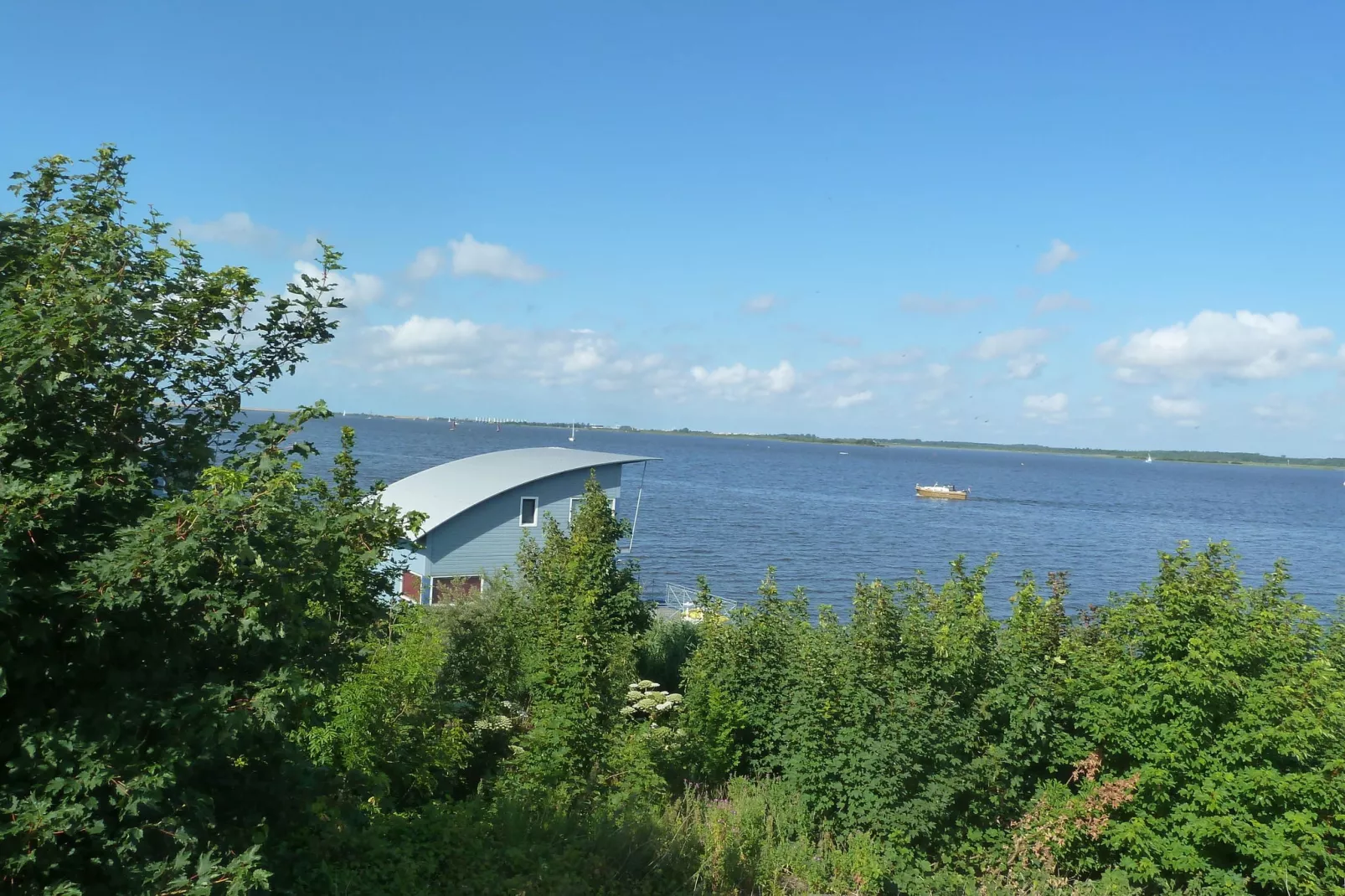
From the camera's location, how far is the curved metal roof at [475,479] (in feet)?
96.9

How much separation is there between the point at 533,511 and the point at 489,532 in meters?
1.80

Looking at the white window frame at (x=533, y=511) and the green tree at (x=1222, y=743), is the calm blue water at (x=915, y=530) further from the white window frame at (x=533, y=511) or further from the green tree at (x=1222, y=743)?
the green tree at (x=1222, y=743)

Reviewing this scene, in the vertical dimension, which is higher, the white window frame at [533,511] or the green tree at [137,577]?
the green tree at [137,577]

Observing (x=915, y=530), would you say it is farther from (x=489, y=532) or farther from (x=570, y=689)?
(x=570, y=689)

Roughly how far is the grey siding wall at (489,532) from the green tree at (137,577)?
934 inches

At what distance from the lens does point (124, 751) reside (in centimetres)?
420

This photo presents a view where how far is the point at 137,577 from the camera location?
402 cm

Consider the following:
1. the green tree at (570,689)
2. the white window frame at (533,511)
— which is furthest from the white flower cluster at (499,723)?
the white window frame at (533,511)

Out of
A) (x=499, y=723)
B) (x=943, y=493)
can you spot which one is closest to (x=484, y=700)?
(x=499, y=723)

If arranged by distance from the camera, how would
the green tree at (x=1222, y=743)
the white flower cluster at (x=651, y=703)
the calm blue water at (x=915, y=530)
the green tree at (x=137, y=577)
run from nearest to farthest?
1. the green tree at (x=137, y=577)
2. the green tree at (x=1222, y=743)
3. the white flower cluster at (x=651, y=703)
4. the calm blue water at (x=915, y=530)

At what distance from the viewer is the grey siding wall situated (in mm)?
29141

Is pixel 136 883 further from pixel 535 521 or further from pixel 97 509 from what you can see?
pixel 535 521

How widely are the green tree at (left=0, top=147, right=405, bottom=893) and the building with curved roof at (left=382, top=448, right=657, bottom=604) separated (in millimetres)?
21688

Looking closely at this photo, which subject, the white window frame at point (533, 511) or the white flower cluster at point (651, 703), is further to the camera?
the white window frame at point (533, 511)
